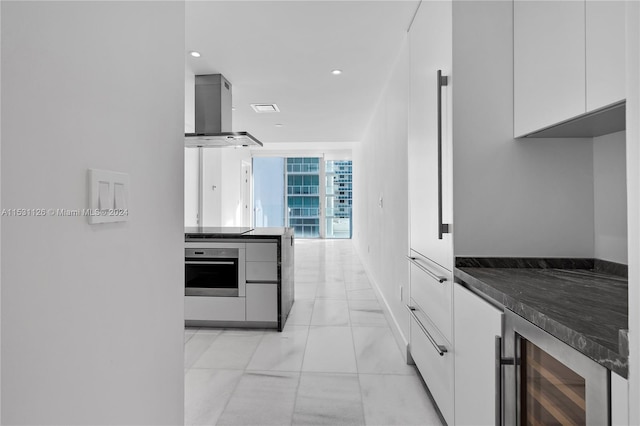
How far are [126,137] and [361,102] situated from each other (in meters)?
3.85

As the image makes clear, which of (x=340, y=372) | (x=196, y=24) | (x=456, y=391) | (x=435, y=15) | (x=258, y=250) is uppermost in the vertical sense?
(x=196, y=24)

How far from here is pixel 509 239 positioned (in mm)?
1608

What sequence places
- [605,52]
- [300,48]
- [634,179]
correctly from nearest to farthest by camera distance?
[634,179]
[605,52]
[300,48]

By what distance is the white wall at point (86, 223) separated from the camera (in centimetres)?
54

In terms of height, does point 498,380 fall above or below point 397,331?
above

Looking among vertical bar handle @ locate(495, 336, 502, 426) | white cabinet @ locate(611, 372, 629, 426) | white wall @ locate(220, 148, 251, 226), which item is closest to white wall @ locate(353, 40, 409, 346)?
vertical bar handle @ locate(495, 336, 502, 426)

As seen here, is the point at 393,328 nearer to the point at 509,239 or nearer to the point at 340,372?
the point at 340,372

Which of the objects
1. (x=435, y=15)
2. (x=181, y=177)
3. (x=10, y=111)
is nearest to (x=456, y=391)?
(x=181, y=177)

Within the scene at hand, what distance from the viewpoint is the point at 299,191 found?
1023 cm

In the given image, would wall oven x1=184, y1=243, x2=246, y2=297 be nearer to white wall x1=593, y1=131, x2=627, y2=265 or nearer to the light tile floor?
the light tile floor

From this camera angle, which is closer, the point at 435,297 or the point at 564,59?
the point at 564,59

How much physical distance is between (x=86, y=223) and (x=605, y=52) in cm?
150

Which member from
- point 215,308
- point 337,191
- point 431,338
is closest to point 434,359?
point 431,338

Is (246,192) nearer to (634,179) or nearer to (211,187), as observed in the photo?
(211,187)
